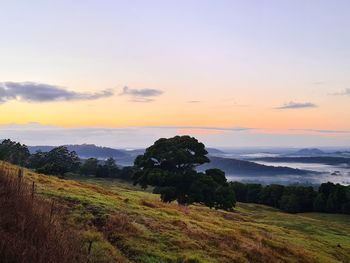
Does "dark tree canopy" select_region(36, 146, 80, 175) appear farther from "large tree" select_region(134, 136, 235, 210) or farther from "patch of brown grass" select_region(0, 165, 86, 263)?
"patch of brown grass" select_region(0, 165, 86, 263)

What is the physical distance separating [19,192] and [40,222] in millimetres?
1584

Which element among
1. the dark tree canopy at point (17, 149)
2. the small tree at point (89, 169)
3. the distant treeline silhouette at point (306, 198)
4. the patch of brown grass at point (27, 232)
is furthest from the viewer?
the small tree at point (89, 169)

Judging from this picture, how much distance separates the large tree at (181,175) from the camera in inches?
1932

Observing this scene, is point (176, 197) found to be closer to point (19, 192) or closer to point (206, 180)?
point (206, 180)

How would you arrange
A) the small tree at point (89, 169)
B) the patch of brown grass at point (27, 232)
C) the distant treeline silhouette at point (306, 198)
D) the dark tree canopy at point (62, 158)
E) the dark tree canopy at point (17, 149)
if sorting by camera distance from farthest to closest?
the small tree at point (89, 169)
the dark tree canopy at point (62, 158)
the dark tree canopy at point (17, 149)
the distant treeline silhouette at point (306, 198)
the patch of brown grass at point (27, 232)

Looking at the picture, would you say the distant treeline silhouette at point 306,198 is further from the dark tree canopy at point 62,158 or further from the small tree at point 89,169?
the dark tree canopy at point 62,158

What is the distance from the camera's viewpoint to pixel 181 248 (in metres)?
18.7

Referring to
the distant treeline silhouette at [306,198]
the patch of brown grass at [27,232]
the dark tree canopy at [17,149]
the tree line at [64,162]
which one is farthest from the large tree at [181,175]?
the dark tree canopy at [17,149]

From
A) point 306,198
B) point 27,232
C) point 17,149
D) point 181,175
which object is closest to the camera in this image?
point 27,232

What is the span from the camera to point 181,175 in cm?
4997

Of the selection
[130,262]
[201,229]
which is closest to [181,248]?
[130,262]

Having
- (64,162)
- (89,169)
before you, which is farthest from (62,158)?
(89,169)

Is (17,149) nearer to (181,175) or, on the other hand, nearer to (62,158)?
(62,158)

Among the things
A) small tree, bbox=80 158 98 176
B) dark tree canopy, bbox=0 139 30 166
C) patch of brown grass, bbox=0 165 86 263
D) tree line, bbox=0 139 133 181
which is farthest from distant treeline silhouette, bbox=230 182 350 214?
patch of brown grass, bbox=0 165 86 263
